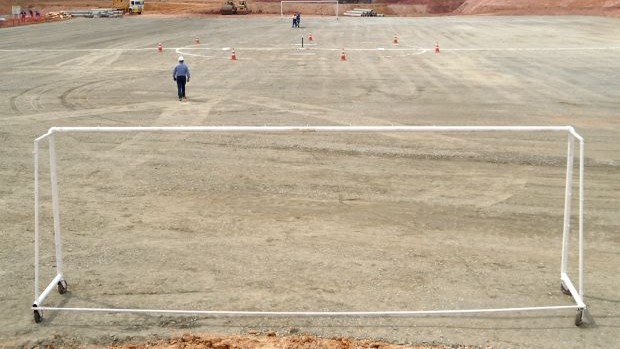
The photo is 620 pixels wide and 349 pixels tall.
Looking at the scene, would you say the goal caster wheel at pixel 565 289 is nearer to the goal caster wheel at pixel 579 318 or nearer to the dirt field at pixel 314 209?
the dirt field at pixel 314 209

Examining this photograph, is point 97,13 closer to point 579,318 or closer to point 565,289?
point 565,289

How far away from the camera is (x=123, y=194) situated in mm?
11719

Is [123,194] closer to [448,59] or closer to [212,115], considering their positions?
[212,115]

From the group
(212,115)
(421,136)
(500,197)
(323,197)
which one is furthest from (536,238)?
(212,115)

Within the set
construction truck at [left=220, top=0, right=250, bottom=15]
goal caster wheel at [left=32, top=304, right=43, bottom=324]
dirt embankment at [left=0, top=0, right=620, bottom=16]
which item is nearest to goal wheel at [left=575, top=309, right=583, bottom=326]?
goal caster wheel at [left=32, top=304, right=43, bottom=324]

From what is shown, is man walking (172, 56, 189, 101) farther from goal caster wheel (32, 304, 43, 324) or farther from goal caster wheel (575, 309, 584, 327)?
goal caster wheel (575, 309, 584, 327)

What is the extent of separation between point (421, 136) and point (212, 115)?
655 cm

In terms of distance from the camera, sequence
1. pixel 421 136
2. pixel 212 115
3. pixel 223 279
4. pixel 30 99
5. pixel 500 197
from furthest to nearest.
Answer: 1. pixel 30 99
2. pixel 212 115
3. pixel 421 136
4. pixel 500 197
5. pixel 223 279

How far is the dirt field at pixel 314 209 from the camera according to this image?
24.2 feet

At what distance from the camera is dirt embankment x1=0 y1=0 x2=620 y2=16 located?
212ft

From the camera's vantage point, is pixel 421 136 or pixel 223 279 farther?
pixel 421 136

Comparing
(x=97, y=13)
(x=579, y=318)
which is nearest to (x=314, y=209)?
(x=579, y=318)

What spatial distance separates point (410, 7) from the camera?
80.6 m

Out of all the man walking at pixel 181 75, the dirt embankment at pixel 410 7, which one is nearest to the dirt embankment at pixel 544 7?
the dirt embankment at pixel 410 7
